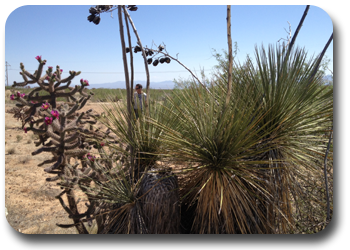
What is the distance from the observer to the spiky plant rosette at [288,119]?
2.07 metres

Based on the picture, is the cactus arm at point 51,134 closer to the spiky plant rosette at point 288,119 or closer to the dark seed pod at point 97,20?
the dark seed pod at point 97,20

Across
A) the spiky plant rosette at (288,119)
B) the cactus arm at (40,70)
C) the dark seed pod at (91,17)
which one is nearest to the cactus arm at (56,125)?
the cactus arm at (40,70)

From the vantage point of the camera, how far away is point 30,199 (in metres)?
5.82

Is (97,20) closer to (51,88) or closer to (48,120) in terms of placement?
(48,120)

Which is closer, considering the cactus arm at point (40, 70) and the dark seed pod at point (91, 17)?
the dark seed pod at point (91, 17)

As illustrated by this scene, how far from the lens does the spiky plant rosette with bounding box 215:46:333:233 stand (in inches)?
81.7

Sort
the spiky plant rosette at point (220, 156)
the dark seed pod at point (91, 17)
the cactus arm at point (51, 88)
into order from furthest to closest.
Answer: the cactus arm at point (51, 88), the dark seed pod at point (91, 17), the spiky plant rosette at point (220, 156)

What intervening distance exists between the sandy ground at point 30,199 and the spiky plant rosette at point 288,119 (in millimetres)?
3051

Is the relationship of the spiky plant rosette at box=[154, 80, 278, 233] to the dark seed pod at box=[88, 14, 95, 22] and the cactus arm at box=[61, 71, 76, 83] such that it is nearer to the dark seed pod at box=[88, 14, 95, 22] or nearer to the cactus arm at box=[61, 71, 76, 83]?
the dark seed pod at box=[88, 14, 95, 22]

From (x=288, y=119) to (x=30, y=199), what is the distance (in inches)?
232

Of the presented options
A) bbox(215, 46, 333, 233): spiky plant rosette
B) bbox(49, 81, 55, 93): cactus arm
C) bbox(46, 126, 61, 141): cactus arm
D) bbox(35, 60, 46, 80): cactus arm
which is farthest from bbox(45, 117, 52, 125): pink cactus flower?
bbox(215, 46, 333, 233): spiky plant rosette

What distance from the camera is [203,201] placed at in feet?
6.59

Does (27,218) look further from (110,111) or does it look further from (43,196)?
(110,111)

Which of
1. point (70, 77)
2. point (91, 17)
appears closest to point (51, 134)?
point (70, 77)
